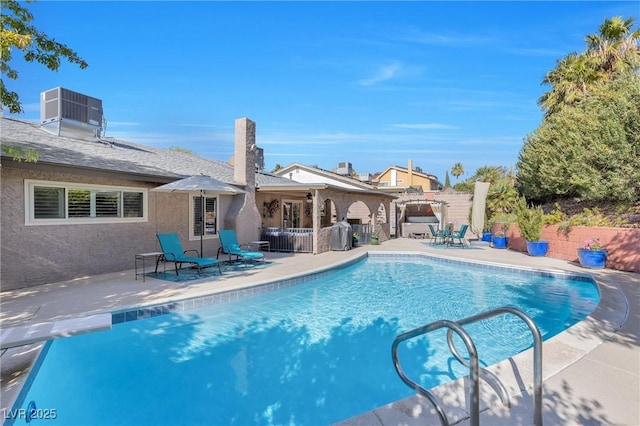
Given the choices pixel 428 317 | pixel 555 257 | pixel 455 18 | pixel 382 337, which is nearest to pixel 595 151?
pixel 555 257

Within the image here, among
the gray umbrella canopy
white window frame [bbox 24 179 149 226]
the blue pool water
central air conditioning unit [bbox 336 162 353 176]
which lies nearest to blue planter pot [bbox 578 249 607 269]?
the blue pool water

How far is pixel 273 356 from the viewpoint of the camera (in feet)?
18.6

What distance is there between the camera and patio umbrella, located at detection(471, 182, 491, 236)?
784 inches

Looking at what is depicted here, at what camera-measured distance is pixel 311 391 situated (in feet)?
15.5

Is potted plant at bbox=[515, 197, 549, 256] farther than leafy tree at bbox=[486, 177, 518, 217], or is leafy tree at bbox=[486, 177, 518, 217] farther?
leafy tree at bbox=[486, 177, 518, 217]

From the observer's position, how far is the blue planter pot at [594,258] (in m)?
11.1

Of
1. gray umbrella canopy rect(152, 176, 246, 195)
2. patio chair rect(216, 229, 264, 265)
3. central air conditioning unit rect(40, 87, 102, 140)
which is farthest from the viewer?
central air conditioning unit rect(40, 87, 102, 140)

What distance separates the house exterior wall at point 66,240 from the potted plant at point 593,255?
1423 cm

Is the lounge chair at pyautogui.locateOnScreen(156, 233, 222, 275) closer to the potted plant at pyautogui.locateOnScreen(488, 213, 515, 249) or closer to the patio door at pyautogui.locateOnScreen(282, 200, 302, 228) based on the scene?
the patio door at pyautogui.locateOnScreen(282, 200, 302, 228)

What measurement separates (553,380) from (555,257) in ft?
40.6

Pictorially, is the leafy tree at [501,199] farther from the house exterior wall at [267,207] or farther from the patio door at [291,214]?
the house exterior wall at [267,207]

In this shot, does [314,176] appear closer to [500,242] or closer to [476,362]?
[500,242]

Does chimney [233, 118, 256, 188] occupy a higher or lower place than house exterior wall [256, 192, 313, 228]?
higher

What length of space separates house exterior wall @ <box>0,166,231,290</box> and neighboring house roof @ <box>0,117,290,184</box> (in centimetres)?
51
